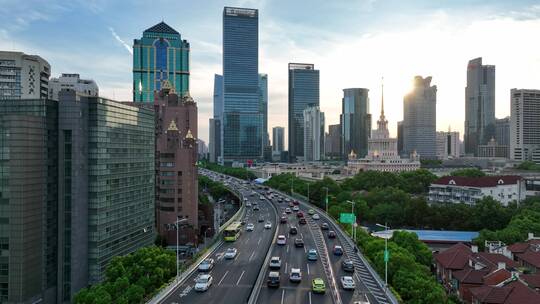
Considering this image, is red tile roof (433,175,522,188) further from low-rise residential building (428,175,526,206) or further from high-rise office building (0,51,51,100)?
high-rise office building (0,51,51,100)

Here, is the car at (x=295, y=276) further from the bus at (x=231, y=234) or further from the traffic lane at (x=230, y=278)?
the bus at (x=231, y=234)

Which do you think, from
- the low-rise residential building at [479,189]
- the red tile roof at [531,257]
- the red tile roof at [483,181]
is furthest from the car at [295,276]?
the red tile roof at [483,181]

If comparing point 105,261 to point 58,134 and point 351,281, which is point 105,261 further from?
point 351,281

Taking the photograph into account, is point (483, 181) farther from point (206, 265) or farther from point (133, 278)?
point (133, 278)

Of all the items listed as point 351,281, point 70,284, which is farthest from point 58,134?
point 351,281

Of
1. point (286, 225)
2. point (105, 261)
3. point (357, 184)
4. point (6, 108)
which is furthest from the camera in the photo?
point (357, 184)

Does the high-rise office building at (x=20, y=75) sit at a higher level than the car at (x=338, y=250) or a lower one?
higher

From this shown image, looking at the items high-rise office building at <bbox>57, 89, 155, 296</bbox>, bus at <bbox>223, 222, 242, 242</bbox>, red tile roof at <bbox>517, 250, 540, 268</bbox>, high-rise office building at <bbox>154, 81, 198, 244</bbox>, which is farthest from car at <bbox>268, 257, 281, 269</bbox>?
high-rise office building at <bbox>154, 81, 198, 244</bbox>
